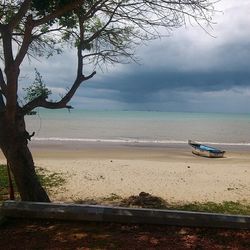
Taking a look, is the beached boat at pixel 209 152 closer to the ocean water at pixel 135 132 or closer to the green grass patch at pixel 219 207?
the ocean water at pixel 135 132

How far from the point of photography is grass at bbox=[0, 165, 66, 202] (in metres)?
11.0

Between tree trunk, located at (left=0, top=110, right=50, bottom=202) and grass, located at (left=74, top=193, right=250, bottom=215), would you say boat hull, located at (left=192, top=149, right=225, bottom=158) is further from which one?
tree trunk, located at (left=0, top=110, right=50, bottom=202)

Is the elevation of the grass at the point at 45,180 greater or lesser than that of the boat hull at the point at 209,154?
greater

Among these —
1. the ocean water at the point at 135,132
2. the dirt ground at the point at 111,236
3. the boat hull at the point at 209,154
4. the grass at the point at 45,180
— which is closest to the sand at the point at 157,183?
the grass at the point at 45,180

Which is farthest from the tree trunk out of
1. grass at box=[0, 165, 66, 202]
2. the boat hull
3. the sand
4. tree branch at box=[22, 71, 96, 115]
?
the boat hull

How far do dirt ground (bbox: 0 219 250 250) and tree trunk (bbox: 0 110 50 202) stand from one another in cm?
120

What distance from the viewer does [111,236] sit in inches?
215

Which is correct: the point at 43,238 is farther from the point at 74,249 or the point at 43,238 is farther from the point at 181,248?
the point at 181,248

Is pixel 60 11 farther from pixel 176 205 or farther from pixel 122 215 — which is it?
pixel 176 205

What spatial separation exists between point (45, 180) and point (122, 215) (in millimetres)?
7448

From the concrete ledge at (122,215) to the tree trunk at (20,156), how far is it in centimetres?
99

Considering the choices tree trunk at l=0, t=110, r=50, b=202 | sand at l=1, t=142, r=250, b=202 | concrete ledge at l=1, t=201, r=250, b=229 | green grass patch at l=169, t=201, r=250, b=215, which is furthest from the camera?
sand at l=1, t=142, r=250, b=202

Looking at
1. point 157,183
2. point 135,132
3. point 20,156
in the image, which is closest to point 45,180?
point 157,183

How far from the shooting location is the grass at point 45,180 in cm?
1100
